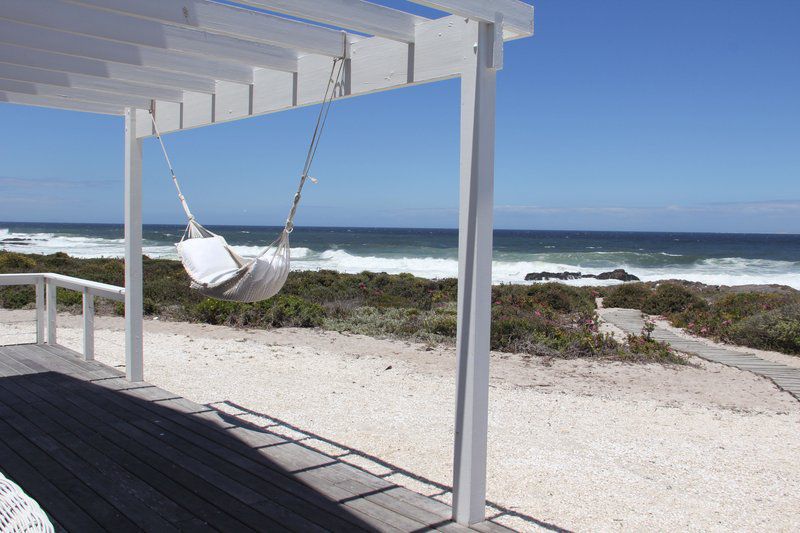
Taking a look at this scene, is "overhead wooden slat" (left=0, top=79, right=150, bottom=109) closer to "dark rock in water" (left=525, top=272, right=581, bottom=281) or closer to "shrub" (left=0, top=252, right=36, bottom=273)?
"shrub" (left=0, top=252, right=36, bottom=273)

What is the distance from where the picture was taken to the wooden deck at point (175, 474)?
2455 mm

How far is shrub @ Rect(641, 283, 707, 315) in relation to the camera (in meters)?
11.7

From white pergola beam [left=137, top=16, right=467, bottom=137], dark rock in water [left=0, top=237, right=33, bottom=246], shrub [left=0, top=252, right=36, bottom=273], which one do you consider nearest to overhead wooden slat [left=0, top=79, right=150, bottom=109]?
white pergola beam [left=137, top=16, right=467, bottom=137]

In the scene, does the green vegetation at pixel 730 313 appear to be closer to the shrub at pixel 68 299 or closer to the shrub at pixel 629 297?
the shrub at pixel 629 297

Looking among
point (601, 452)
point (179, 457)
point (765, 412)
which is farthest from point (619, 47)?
point (179, 457)

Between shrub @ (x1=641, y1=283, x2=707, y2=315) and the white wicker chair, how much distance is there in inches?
452

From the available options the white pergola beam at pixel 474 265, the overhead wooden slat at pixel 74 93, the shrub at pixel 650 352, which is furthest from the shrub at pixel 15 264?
the white pergola beam at pixel 474 265

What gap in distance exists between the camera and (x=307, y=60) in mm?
3219

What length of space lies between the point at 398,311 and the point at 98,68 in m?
7.13

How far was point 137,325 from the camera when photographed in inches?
186

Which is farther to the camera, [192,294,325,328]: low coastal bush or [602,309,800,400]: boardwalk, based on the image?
[192,294,325,328]: low coastal bush

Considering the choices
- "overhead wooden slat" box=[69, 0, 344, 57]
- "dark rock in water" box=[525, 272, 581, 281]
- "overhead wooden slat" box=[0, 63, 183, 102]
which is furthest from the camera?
"dark rock in water" box=[525, 272, 581, 281]

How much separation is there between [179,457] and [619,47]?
909 inches

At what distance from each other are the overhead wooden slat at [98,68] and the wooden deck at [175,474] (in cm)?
184
